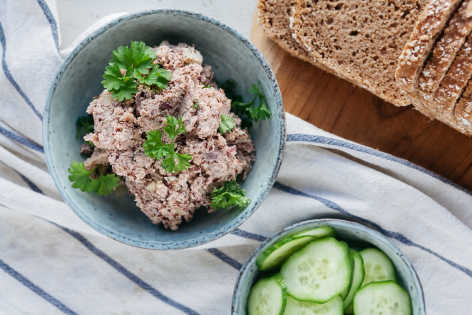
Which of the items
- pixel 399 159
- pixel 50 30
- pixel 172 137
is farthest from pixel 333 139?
pixel 50 30

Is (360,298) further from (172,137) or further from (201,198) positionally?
(172,137)

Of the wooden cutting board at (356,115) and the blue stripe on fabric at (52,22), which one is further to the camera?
the wooden cutting board at (356,115)

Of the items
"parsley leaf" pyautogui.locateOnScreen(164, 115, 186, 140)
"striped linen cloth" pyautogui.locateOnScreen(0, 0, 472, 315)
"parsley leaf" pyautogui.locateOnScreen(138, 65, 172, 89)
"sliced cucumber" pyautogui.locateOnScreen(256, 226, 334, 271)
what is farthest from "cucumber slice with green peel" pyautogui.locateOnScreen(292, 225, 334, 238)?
"parsley leaf" pyautogui.locateOnScreen(138, 65, 172, 89)

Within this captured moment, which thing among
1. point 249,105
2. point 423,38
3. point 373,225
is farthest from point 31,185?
point 423,38

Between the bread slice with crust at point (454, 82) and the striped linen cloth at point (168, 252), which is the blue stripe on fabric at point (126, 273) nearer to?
the striped linen cloth at point (168, 252)

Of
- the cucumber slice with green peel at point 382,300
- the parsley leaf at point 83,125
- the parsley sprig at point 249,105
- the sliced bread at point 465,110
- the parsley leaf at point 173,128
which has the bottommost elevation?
the cucumber slice with green peel at point 382,300

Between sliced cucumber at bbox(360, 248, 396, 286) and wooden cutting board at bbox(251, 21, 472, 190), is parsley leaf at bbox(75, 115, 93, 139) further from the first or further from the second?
sliced cucumber at bbox(360, 248, 396, 286)

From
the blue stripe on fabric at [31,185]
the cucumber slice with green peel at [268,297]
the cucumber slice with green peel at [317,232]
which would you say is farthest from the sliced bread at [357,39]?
the blue stripe on fabric at [31,185]
